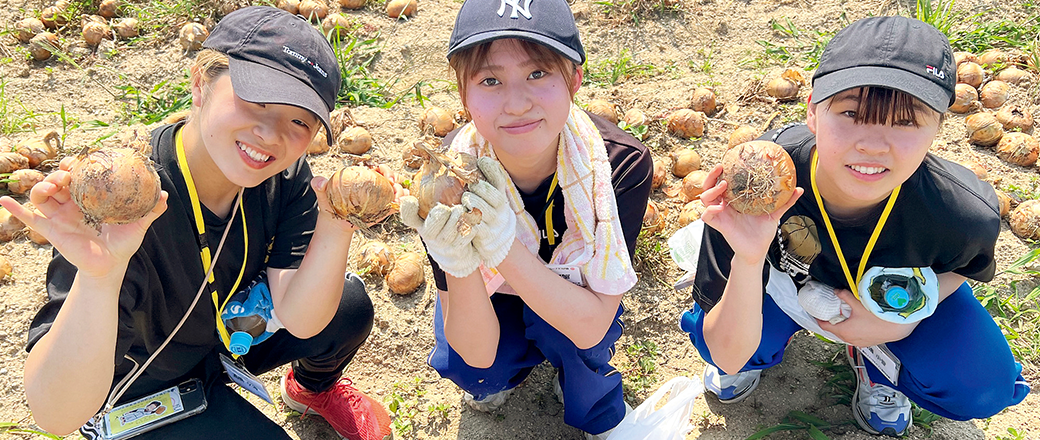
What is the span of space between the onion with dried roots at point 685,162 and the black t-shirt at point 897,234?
115 cm

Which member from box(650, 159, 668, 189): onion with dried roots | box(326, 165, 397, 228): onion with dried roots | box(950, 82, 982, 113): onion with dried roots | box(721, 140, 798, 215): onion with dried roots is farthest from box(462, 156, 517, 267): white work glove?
box(950, 82, 982, 113): onion with dried roots

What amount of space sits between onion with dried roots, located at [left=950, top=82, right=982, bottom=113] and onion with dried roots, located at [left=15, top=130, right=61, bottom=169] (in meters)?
4.57

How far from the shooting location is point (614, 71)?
4.07m

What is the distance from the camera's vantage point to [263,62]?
5.83 feet

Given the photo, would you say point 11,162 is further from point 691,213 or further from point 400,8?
point 691,213

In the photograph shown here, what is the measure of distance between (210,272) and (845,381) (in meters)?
Answer: 2.24

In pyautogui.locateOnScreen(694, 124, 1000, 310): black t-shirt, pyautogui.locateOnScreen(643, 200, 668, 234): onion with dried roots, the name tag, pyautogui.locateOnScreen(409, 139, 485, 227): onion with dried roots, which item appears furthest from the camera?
pyautogui.locateOnScreen(643, 200, 668, 234): onion with dried roots

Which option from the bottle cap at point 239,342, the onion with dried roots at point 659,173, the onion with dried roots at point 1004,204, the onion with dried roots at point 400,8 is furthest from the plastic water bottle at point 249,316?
the onion with dried roots at point 1004,204

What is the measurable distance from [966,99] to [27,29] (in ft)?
17.8

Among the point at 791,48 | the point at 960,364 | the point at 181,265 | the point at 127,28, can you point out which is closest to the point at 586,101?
the point at 791,48

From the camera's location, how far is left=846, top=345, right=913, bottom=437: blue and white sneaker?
238 cm

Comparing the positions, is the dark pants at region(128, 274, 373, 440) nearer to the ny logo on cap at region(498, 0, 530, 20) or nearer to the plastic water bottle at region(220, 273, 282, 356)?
the plastic water bottle at region(220, 273, 282, 356)

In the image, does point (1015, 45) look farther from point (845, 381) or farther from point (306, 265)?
point (306, 265)

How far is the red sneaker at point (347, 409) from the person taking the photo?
244 centimetres
